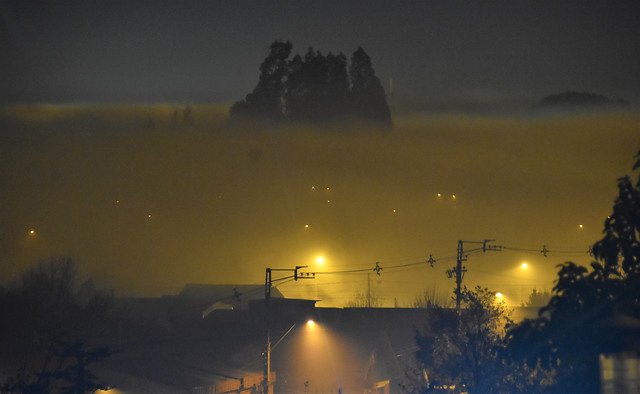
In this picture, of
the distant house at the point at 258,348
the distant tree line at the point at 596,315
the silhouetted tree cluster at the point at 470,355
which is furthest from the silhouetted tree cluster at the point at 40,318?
the distant tree line at the point at 596,315

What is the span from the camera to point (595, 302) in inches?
485

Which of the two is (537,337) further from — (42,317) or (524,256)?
(524,256)

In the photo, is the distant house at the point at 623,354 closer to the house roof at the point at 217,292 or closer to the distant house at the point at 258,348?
the distant house at the point at 258,348

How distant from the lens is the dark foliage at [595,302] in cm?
1214

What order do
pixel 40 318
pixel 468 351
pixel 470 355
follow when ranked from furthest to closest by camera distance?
pixel 40 318
pixel 468 351
pixel 470 355

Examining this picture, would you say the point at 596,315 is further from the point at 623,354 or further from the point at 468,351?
the point at 468,351

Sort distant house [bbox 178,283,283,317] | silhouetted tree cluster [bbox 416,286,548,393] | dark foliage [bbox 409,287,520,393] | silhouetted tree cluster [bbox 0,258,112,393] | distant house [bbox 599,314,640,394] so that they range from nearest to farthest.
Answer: distant house [bbox 599,314,640,394], silhouetted tree cluster [bbox 416,286,548,393], dark foliage [bbox 409,287,520,393], silhouetted tree cluster [bbox 0,258,112,393], distant house [bbox 178,283,283,317]

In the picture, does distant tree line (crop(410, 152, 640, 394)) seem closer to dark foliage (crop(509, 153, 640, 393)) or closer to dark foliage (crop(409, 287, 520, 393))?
dark foliage (crop(509, 153, 640, 393))

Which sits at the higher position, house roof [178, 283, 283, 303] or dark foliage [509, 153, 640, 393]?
house roof [178, 283, 283, 303]

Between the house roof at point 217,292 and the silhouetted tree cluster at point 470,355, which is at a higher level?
the house roof at point 217,292

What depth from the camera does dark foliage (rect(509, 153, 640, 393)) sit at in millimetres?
12141

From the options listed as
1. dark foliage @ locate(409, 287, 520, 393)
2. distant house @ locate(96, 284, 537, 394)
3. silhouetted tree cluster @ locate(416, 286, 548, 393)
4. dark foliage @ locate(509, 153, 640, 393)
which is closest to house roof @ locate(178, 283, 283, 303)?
distant house @ locate(96, 284, 537, 394)

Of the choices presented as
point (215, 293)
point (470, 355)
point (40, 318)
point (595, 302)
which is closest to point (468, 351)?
point (470, 355)

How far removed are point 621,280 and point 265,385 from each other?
27434mm
